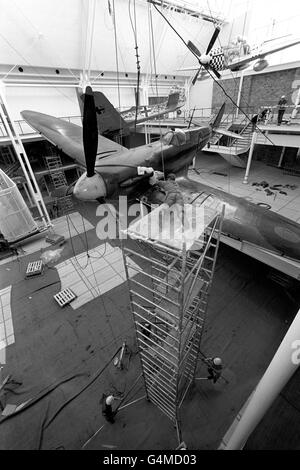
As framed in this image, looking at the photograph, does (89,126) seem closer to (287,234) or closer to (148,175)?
(148,175)

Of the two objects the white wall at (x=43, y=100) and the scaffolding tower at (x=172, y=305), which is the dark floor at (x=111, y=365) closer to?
the scaffolding tower at (x=172, y=305)

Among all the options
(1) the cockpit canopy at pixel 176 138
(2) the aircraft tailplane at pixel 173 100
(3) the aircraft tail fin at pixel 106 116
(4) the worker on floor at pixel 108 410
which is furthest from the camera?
(2) the aircraft tailplane at pixel 173 100

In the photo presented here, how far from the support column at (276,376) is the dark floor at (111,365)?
173 cm

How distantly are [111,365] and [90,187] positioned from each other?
5545 millimetres

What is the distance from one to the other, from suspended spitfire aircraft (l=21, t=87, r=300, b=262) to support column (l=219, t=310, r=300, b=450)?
2420 millimetres

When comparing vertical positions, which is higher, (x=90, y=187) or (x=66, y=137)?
(x=66, y=137)

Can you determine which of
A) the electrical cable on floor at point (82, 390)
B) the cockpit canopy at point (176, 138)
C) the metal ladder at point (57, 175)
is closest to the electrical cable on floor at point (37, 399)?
the electrical cable on floor at point (82, 390)

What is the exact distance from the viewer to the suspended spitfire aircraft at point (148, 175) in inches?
221

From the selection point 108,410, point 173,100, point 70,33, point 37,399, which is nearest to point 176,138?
point 173,100

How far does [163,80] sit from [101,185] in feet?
71.0

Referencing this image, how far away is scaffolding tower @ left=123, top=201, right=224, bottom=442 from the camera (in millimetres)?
2617

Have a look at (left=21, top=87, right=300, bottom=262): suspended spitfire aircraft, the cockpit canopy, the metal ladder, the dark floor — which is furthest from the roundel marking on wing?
the metal ladder

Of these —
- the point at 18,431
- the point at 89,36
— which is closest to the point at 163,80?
the point at 89,36

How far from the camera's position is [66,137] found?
9789 millimetres
